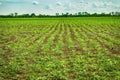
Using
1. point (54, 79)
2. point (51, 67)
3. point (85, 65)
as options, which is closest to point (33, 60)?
point (51, 67)

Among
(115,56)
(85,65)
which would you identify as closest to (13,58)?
(85,65)

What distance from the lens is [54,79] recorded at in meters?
11.1

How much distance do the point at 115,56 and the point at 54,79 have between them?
648 cm

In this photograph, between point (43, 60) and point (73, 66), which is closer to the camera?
point (73, 66)

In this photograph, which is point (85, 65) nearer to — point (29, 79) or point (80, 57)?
point (80, 57)

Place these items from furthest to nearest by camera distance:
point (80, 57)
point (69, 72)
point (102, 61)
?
point (80, 57)
point (102, 61)
point (69, 72)

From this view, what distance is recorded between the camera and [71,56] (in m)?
16.6

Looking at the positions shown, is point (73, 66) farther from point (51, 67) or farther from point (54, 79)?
point (54, 79)

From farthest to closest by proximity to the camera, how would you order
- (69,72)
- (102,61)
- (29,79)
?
1. (102,61)
2. (69,72)
3. (29,79)

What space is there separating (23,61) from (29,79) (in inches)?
160

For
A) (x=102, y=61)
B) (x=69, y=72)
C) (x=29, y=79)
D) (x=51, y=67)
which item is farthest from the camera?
(x=102, y=61)

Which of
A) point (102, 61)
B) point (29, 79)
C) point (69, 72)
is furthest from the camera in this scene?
point (102, 61)

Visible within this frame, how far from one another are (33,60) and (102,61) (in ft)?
13.4

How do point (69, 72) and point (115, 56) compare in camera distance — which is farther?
point (115, 56)
